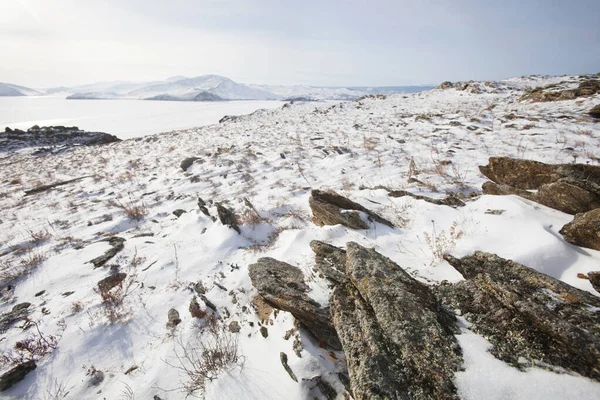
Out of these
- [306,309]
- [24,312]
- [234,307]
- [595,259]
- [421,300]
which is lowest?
[24,312]

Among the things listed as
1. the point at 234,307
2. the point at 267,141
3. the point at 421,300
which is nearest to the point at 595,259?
the point at 421,300

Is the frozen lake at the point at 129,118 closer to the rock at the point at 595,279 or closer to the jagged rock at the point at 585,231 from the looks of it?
the jagged rock at the point at 585,231

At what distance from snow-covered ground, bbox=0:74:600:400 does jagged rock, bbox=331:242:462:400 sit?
0.16 meters

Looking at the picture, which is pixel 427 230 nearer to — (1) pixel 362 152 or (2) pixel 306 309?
(2) pixel 306 309

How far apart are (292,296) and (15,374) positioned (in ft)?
11.0

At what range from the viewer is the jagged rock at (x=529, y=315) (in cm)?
166

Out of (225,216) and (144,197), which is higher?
(225,216)

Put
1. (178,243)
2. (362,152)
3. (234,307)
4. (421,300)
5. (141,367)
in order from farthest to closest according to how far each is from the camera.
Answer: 1. (362,152)
2. (178,243)
3. (234,307)
4. (141,367)
5. (421,300)

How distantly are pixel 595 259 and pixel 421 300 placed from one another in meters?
1.95

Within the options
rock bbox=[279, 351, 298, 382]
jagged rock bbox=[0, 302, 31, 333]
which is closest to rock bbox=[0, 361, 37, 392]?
jagged rock bbox=[0, 302, 31, 333]

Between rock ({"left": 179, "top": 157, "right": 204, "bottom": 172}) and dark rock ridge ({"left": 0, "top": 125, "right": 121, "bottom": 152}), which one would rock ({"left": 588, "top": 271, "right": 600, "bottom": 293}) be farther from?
dark rock ridge ({"left": 0, "top": 125, "right": 121, "bottom": 152})

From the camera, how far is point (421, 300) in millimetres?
2289

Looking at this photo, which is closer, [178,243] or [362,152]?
[178,243]

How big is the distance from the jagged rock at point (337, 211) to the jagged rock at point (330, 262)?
99 cm
